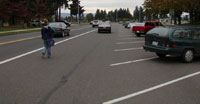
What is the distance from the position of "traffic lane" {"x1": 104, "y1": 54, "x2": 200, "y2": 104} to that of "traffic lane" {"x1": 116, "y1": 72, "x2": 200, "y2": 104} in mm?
138

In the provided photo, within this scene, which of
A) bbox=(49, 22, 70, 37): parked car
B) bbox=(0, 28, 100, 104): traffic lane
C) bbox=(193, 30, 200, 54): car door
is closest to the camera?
bbox=(0, 28, 100, 104): traffic lane

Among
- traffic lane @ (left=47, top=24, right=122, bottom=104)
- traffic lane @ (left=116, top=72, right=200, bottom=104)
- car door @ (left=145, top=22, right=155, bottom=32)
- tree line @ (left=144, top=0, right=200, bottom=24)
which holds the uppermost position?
tree line @ (left=144, top=0, right=200, bottom=24)

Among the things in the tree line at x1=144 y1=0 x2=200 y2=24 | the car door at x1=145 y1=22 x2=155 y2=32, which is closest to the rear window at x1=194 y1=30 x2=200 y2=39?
the tree line at x1=144 y1=0 x2=200 y2=24

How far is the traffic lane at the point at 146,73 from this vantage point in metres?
6.37

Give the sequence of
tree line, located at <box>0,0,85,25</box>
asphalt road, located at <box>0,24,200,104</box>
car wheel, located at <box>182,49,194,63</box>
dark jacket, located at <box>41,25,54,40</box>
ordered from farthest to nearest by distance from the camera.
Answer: tree line, located at <box>0,0,85,25</box>, dark jacket, located at <box>41,25,54,40</box>, car wheel, located at <box>182,49,194,63</box>, asphalt road, located at <box>0,24,200,104</box>

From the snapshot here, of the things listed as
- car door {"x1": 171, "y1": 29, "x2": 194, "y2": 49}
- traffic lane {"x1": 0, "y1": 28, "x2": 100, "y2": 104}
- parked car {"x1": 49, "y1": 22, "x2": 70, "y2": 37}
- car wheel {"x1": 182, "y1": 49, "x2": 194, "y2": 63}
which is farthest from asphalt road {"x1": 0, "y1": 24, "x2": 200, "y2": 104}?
parked car {"x1": 49, "y1": 22, "x2": 70, "y2": 37}

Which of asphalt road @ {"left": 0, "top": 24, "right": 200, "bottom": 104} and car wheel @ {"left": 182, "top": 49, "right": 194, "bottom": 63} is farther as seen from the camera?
car wheel @ {"left": 182, "top": 49, "right": 194, "bottom": 63}

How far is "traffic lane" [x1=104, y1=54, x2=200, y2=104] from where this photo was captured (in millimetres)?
6367

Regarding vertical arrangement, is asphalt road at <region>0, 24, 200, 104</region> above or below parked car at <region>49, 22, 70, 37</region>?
below

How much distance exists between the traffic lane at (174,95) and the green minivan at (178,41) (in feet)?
10.7

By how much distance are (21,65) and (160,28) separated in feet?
19.3

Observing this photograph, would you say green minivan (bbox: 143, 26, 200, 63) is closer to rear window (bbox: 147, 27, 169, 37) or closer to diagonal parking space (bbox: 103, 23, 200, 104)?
rear window (bbox: 147, 27, 169, 37)

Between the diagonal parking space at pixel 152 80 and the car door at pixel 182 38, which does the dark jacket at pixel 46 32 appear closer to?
the diagonal parking space at pixel 152 80

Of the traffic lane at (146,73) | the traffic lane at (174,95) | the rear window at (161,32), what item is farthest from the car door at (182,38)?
the traffic lane at (174,95)
